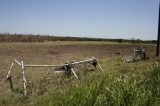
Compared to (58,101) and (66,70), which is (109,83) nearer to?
(58,101)

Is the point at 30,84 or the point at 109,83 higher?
the point at 109,83

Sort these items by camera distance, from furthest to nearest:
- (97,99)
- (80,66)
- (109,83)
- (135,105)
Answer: (80,66) → (109,83) → (97,99) → (135,105)

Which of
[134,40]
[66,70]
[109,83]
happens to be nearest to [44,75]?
[66,70]

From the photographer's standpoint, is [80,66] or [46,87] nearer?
[46,87]

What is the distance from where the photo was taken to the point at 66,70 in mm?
13180

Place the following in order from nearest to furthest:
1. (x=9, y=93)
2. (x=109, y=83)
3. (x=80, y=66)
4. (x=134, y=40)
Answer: (x=109, y=83) → (x=9, y=93) → (x=80, y=66) → (x=134, y=40)

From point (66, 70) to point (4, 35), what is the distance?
32030 mm

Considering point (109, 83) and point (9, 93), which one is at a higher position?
point (109, 83)

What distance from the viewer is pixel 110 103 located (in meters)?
6.21

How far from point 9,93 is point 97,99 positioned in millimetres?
6132

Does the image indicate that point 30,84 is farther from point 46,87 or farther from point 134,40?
point 134,40

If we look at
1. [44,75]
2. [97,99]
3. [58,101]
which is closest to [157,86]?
[97,99]

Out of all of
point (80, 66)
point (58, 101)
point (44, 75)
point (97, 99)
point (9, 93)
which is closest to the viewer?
point (97, 99)

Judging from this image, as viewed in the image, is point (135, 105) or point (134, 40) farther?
point (134, 40)
